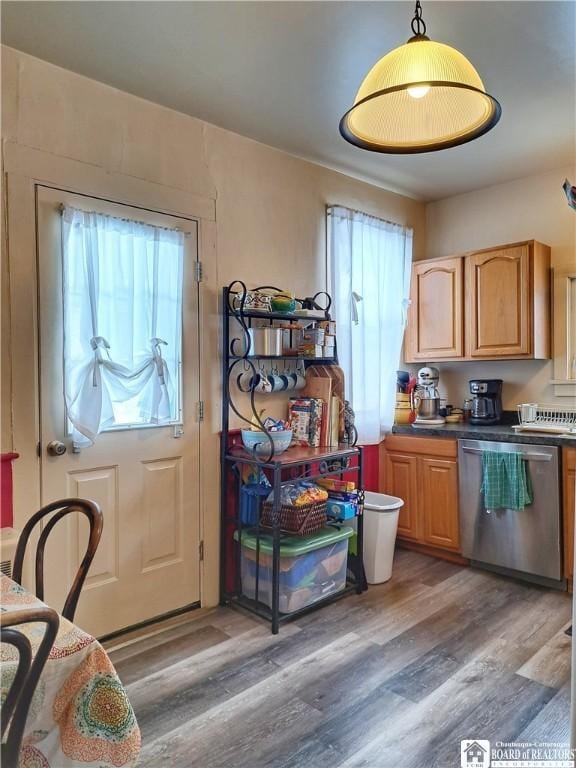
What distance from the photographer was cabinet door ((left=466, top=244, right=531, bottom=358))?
3379 millimetres

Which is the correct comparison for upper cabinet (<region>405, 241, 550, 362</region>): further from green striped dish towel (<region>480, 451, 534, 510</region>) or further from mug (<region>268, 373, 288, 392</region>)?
Result: mug (<region>268, 373, 288, 392</region>)

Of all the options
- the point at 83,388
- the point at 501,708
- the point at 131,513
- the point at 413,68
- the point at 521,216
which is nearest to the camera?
the point at 413,68

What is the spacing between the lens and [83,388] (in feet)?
7.57

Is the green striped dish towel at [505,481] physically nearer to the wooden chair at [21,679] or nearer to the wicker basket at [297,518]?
the wicker basket at [297,518]

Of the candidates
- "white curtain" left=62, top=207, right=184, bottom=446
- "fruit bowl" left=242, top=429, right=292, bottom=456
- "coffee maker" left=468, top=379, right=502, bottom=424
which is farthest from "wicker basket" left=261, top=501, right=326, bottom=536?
"coffee maker" left=468, top=379, right=502, bottom=424

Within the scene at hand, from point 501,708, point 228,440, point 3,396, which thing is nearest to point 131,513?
point 228,440

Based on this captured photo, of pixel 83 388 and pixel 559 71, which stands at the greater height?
pixel 559 71

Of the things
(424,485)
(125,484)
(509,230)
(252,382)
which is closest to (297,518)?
(252,382)

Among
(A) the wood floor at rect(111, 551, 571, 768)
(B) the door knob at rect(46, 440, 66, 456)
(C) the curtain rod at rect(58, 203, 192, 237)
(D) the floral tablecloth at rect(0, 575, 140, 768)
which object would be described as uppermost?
(C) the curtain rod at rect(58, 203, 192, 237)

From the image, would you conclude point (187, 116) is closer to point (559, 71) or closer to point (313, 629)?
point (559, 71)

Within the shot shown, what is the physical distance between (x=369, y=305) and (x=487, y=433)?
3.76 feet

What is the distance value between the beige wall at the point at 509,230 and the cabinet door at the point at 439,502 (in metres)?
0.74

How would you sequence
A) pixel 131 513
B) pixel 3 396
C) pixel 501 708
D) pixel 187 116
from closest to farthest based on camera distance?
pixel 501 708 → pixel 3 396 → pixel 131 513 → pixel 187 116

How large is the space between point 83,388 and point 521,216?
3.19 m
